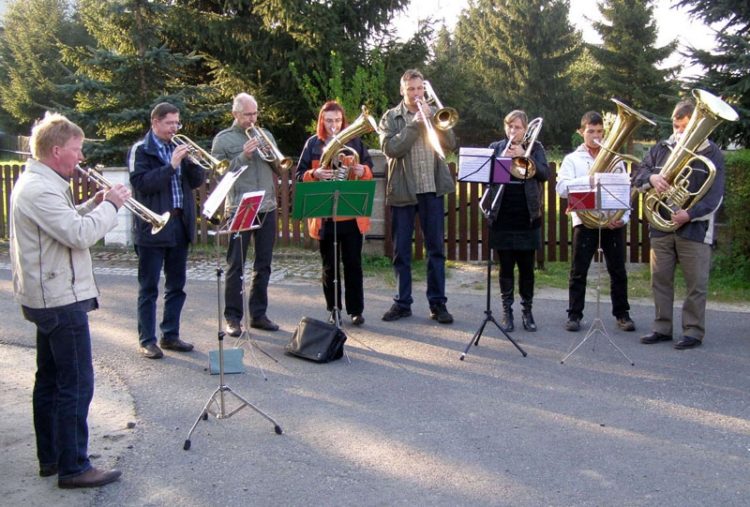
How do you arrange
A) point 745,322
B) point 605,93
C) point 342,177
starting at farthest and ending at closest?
point 605,93, point 745,322, point 342,177

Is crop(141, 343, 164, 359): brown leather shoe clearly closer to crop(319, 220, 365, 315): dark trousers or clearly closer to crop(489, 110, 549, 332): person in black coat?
crop(319, 220, 365, 315): dark trousers

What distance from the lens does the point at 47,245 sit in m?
4.06

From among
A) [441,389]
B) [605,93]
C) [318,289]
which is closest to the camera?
[441,389]

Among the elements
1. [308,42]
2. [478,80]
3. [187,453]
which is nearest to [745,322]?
[187,453]

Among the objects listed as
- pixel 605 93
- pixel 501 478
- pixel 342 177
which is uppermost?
pixel 605 93

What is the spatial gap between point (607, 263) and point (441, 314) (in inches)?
66.0

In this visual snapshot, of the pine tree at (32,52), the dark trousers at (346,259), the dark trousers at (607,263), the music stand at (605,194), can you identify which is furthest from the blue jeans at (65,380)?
the pine tree at (32,52)

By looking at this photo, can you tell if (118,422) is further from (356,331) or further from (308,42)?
(308,42)

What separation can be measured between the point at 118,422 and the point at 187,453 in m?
0.80

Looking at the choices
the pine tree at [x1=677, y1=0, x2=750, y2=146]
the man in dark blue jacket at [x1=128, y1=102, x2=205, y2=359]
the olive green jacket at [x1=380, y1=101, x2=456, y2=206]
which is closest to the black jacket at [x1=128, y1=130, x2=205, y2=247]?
the man in dark blue jacket at [x1=128, y1=102, x2=205, y2=359]

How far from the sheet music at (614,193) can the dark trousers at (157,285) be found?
11.8 ft

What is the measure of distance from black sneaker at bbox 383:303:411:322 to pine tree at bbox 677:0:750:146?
512cm

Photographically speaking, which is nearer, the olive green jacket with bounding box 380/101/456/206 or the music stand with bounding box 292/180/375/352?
the music stand with bounding box 292/180/375/352

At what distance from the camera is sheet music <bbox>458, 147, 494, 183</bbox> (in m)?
6.65
